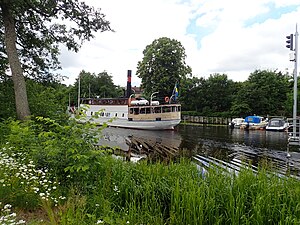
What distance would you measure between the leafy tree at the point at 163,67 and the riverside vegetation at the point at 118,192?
125 ft

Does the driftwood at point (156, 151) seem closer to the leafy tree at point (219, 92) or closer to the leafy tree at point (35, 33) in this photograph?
the leafy tree at point (35, 33)

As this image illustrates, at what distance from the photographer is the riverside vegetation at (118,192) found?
3498mm

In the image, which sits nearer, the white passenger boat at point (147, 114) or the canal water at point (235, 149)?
the canal water at point (235, 149)

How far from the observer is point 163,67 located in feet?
142

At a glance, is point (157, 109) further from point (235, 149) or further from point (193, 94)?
point (193, 94)

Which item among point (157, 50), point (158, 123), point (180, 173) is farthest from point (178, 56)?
point (180, 173)

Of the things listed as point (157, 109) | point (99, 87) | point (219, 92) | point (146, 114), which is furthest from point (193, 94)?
point (99, 87)

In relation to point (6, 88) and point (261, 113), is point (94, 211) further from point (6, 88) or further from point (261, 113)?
point (261, 113)

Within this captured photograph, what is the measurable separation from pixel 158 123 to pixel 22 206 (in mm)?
29219

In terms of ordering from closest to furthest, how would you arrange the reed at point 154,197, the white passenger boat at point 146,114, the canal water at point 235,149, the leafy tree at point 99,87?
the reed at point 154,197 → the canal water at point 235,149 → the white passenger boat at point 146,114 → the leafy tree at point 99,87

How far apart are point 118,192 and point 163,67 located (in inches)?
1577

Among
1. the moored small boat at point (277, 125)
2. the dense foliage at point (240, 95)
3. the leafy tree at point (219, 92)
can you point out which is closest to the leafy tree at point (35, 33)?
the moored small boat at point (277, 125)

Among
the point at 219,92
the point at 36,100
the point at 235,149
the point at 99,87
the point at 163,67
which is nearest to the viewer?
the point at 36,100

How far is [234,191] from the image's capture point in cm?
415
